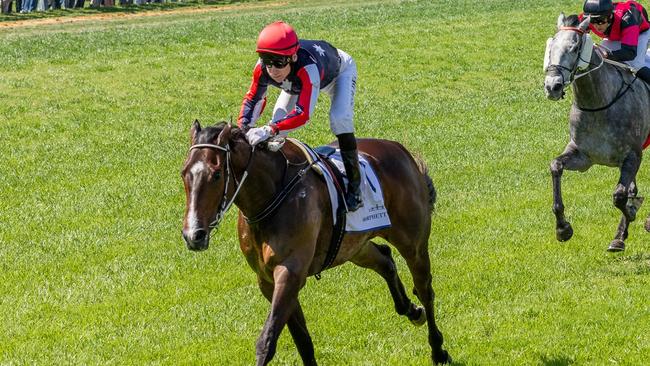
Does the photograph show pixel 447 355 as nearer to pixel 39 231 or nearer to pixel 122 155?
pixel 39 231

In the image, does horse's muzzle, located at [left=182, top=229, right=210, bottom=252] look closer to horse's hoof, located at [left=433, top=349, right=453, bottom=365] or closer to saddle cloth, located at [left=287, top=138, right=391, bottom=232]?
saddle cloth, located at [left=287, top=138, right=391, bottom=232]

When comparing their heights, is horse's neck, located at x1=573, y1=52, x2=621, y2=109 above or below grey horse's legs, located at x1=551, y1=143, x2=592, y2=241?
above

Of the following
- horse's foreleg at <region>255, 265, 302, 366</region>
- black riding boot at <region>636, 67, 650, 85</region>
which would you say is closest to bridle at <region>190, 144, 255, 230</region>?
horse's foreleg at <region>255, 265, 302, 366</region>

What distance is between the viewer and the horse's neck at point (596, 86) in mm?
10711

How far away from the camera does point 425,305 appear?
28.5 feet

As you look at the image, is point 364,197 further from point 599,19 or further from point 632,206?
point 599,19

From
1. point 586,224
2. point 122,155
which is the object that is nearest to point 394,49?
point 122,155

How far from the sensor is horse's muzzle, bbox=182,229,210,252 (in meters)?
6.37

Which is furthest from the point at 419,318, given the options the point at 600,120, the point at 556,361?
the point at 600,120

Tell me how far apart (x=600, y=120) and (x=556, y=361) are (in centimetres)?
339

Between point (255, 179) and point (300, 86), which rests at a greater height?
point (300, 86)

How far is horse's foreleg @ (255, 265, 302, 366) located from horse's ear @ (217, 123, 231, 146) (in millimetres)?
956

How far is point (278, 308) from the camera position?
685cm

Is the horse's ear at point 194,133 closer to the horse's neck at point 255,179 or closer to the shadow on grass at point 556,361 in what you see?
the horse's neck at point 255,179
